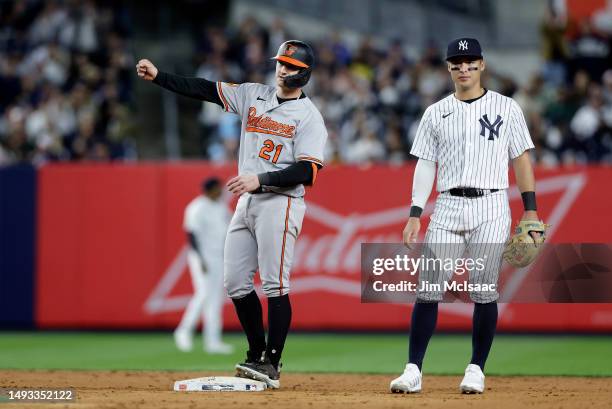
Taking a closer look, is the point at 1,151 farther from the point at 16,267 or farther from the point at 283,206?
the point at 283,206

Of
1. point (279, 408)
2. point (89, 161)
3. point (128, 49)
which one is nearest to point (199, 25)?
point (128, 49)

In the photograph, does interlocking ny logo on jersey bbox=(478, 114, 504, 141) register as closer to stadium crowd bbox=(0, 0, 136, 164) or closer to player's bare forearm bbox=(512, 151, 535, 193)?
player's bare forearm bbox=(512, 151, 535, 193)

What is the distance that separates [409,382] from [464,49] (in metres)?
2.14

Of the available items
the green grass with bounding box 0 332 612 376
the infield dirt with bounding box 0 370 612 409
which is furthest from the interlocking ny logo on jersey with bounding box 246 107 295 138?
the green grass with bounding box 0 332 612 376

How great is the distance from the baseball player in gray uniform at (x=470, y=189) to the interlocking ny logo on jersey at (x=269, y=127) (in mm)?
883

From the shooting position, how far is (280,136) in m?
7.47

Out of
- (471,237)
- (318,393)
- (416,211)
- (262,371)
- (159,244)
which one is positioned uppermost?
(416,211)

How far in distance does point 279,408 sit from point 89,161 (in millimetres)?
10910

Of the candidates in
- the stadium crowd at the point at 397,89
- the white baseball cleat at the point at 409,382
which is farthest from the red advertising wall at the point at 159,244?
the white baseball cleat at the point at 409,382

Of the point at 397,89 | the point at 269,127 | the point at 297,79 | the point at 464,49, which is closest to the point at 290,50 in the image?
the point at 297,79

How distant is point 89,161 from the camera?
1662cm

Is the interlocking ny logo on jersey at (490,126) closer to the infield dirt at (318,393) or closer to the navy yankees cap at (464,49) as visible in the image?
the navy yankees cap at (464,49)

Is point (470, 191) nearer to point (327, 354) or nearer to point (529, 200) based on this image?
point (529, 200)

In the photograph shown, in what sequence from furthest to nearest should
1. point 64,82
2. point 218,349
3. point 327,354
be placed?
point 64,82 < point 218,349 < point 327,354
